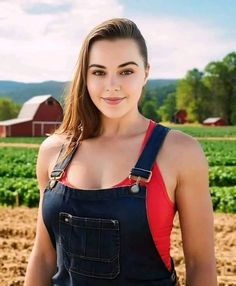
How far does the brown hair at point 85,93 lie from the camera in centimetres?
195

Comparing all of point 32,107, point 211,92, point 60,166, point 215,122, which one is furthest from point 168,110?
point 60,166

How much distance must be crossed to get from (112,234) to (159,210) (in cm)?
16

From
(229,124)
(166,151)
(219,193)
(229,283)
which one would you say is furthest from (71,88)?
(229,124)

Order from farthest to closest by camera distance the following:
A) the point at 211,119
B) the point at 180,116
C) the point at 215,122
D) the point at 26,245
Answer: the point at 180,116
the point at 211,119
the point at 215,122
the point at 26,245

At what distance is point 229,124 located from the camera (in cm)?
8319

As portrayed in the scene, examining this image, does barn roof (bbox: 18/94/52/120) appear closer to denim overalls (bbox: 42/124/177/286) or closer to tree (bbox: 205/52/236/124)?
tree (bbox: 205/52/236/124)

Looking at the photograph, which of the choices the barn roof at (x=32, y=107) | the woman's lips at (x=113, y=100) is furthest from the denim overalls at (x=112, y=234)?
the barn roof at (x=32, y=107)

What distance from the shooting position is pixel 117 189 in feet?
5.93

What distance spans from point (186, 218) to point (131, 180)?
9.1 inches

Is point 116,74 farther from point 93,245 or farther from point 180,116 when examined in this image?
point 180,116

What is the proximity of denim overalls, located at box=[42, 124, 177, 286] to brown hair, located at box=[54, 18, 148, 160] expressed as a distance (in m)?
0.27

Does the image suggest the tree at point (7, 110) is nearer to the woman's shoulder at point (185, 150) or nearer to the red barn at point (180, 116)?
the red barn at point (180, 116)

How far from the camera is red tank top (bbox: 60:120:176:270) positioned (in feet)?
5.89

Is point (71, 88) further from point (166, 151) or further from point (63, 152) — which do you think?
point (166, 151)
